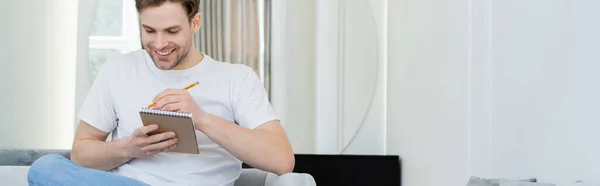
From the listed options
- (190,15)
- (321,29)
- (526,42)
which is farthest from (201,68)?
(321,29)

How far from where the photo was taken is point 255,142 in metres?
2.10

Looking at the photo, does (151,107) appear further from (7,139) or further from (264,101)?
(7,139)

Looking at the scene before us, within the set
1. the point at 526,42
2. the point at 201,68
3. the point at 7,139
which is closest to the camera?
the point at 201,68

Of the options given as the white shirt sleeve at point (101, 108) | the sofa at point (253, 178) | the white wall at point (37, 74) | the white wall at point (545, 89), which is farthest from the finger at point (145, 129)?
the white wall at point (37, 74)

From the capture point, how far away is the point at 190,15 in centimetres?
226

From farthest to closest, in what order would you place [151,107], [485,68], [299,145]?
[299,145], [485,68], [151,107]

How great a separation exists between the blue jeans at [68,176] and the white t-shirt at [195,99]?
15.1 inches

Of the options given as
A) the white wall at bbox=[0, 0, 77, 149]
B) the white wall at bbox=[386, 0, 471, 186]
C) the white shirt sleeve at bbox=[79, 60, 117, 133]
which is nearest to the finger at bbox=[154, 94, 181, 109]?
the white shirt sleeve at bbox=[79, 60, 117, 133]

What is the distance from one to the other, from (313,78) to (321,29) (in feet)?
0.83

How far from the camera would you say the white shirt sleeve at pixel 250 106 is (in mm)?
2179

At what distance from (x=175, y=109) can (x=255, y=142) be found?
21 centimetres

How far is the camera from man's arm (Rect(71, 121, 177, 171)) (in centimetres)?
207

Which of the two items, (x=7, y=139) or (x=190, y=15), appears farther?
(x=7, y=139)

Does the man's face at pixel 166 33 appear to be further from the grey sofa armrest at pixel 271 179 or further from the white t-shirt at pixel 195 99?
the grey sofa armrest at pixel 271 179
